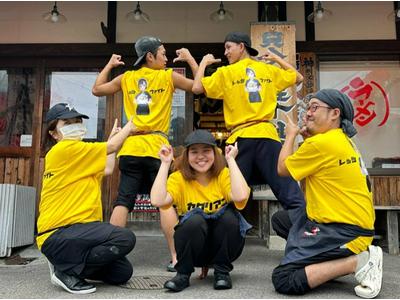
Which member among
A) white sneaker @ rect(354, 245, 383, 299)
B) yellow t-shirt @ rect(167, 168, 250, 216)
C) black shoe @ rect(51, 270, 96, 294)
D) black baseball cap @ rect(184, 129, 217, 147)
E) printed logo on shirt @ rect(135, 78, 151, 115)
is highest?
printed logo on shirt @ rect(135, 78, 151, 115)

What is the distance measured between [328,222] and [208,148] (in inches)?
39.1

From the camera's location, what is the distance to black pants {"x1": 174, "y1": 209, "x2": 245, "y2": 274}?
9.08 ft

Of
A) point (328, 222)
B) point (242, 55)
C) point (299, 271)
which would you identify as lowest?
point (299, 271)

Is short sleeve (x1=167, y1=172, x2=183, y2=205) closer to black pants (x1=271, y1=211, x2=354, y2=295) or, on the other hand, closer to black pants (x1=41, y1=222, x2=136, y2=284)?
black pants (x1=41, y1=222, x2=136, y2=284)

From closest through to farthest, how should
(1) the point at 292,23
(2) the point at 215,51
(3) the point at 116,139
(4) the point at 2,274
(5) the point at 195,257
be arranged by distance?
(5) the point at 195,257 → (3) the point at 116,139 → (4) the point at 2,274 → (1) the point at 292,23 → (2) the point at 215,51

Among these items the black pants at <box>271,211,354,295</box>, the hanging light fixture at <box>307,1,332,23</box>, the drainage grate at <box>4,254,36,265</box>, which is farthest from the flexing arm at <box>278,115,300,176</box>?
the hanging light fixture at <box>307,1,332,23</box>

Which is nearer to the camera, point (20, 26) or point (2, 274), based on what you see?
point (2, 274)

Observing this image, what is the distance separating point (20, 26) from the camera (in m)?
6.54

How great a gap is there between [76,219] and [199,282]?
Answer: 103 cm

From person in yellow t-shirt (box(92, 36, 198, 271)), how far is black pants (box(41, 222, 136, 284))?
2.17 feet

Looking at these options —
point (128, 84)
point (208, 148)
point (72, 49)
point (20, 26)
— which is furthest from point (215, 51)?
point (208, 148)

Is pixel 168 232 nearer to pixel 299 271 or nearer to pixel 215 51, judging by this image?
pixel 299 271

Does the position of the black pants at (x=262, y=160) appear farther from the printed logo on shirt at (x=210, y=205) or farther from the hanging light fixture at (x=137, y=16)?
the hanging light fixture at (x=137, y=16)

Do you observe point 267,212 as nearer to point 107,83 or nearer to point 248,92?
point 248,92
